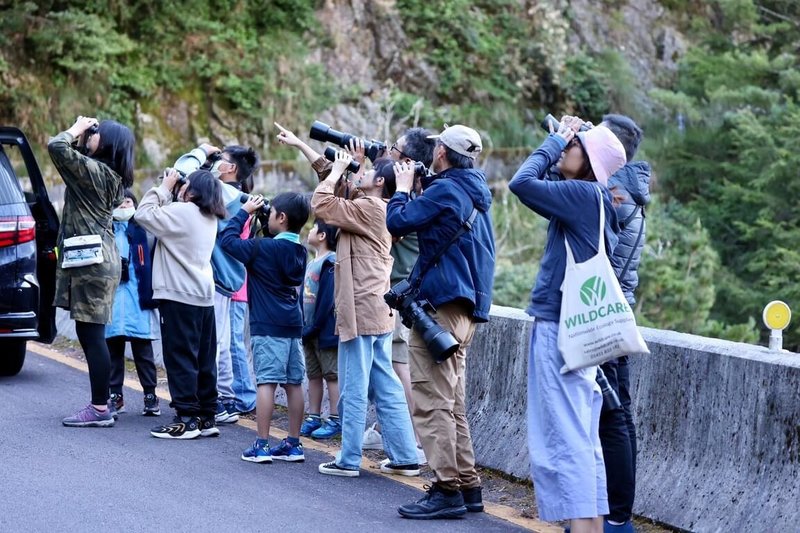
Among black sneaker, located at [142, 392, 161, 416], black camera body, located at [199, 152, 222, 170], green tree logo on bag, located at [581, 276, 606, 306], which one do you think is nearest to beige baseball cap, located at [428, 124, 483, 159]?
green tree logo on bag, located at [581, 276, 606, 306]

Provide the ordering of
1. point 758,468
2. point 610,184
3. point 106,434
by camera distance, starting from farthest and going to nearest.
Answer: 1. point 106,434
2. point 610,184
3. point 758,468

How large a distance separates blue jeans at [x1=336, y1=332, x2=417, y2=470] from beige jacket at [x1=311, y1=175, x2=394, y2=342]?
0.35 ft

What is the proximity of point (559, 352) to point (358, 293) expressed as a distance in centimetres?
191

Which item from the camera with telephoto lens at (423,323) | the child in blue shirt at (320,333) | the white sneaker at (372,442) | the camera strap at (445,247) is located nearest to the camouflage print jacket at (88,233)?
the child in blue shirt at (320,333)

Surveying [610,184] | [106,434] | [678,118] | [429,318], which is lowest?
[106,434]

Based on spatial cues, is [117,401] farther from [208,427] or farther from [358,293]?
[358,293]

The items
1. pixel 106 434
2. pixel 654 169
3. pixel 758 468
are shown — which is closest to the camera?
pixel 758 468

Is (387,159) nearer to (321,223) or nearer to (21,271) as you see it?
(321,223)

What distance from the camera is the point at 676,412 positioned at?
6027mm

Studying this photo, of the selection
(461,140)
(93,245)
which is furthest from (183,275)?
(461,140)

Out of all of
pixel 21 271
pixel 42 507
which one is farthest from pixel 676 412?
pixel 21 271

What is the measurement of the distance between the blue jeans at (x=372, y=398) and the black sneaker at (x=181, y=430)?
110 centimetres

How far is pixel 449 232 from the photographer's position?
241 inches

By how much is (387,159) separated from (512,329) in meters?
1.28
